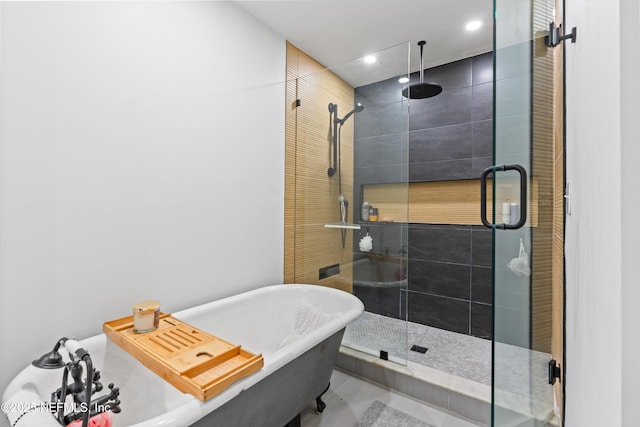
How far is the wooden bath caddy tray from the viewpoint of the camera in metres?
0.97

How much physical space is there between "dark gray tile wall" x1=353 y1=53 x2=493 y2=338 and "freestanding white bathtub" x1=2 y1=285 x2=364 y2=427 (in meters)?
0.68

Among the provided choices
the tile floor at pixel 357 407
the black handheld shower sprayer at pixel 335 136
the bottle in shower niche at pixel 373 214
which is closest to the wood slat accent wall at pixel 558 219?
the tile floor at pixel 357 407

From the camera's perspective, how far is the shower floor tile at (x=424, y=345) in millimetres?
2103

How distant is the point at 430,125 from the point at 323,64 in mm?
1253

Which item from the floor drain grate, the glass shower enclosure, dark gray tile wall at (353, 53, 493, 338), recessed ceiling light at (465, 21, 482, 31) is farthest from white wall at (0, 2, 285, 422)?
recessed ceiling light at (465, 21, 482, 31)

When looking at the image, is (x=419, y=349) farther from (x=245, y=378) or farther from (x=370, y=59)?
(x=370, y=59)

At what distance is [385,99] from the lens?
229 centimetres

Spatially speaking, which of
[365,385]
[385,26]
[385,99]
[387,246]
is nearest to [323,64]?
[385,26]

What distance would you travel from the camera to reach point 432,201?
2.92 metres

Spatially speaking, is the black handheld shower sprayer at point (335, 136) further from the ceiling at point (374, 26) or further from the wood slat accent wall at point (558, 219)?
the wood slat accent wall at point (558, 219)

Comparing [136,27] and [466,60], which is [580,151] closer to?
[136,27]

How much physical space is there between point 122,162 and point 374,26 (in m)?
2.09

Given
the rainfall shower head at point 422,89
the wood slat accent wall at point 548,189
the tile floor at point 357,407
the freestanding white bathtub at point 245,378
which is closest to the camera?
the freestanding white bathtub at point 245,378

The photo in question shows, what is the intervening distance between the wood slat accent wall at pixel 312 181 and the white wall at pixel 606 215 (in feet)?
5.99
